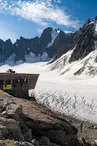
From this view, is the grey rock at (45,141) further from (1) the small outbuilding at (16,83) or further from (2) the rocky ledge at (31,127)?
(1) the small outbuilding at (16,83)

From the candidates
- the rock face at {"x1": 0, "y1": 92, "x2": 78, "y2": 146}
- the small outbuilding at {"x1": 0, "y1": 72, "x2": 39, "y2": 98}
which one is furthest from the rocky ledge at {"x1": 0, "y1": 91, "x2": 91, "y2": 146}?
the small outbuilding at {"x1": 0, "y1": 72, "x2": 39, "y2": 98}

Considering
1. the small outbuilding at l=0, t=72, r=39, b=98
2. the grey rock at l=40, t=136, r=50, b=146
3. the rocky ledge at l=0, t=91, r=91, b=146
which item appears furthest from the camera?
the small outbuilding at l=0, t=72, r=39, b=98

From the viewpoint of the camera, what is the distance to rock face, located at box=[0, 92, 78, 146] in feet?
50.2

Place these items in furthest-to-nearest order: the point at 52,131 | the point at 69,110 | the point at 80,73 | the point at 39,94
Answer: the point at 80,73 < the point at 39,94 < the point at 69,110 < the point at 52,131

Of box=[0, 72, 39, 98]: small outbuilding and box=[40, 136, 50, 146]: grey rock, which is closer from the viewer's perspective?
box=[40, 136, 50, 146]: grey rock

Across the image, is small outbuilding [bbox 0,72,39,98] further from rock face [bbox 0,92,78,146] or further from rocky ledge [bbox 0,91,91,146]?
rock face [bbox 0,92,78,146]

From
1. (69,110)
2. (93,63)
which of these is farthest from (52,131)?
(93,63)

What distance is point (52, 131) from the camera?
1812 cm

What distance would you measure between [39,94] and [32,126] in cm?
4892

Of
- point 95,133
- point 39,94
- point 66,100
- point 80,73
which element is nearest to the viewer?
point 95,133

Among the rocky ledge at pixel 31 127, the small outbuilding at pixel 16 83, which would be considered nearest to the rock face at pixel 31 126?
the rocky ledge at pixel 31 127

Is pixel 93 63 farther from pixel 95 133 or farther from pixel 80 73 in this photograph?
pixel 95 133

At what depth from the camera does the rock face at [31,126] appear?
50.2 ft

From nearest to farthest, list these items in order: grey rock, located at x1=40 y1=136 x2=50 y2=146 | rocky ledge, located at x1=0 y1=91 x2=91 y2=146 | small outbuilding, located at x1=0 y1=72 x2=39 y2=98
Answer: rocky ledge, located at x1=0 y1=91 x2=91 y2=146 → grey rock, located at x1=40 y1=136 x2=50 y2=146 → small outbuilding, located at x1=0 y1=72 x2=39 y2=98
